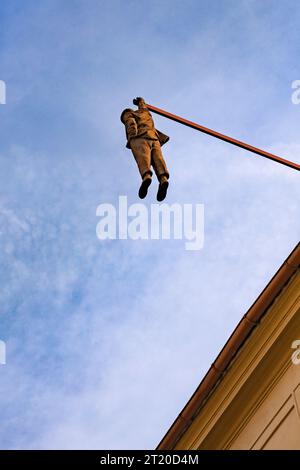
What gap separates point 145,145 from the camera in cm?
947

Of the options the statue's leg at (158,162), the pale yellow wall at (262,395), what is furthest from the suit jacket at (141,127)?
the pale yellow wall at (262,395)

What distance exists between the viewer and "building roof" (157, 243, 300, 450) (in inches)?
382

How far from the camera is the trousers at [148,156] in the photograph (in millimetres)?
9219

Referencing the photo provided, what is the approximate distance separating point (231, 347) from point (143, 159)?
2533 millimetres

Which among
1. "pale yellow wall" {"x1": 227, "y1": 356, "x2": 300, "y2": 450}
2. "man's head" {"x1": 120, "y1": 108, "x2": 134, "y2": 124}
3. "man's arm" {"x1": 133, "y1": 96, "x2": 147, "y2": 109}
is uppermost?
"man's arm" {"x1": 133, "y1": 96, "x2": 147, "y2": 109}

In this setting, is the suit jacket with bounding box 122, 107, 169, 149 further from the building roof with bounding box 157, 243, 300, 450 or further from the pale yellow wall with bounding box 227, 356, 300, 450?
the pale yellow wall with bounding box 227, 356, 300, 450

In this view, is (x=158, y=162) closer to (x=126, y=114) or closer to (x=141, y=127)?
(x=141, y=127)

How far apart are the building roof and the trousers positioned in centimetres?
175

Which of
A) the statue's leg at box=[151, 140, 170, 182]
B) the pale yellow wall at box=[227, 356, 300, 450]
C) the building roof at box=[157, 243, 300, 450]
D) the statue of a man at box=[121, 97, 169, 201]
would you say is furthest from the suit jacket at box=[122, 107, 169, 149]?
the pale yellow wall at box=[227, 356, 300, 450]

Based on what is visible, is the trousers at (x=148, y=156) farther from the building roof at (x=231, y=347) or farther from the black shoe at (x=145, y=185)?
the building roof at (x=231, y=347)

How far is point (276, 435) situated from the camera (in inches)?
382
